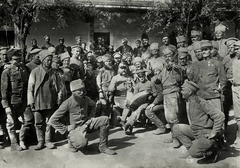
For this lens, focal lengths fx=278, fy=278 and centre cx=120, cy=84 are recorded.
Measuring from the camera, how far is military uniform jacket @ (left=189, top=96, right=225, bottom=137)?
187 inches

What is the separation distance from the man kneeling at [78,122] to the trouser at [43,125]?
44 cm

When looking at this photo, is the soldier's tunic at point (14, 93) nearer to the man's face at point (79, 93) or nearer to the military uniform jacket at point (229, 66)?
the man's face at point (79, 93)

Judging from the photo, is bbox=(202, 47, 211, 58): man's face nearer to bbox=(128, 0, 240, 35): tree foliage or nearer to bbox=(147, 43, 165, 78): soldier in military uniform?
bbox=(147, 43, 165, 78): soldier in military uniform

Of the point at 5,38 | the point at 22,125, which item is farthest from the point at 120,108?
the point at 5,38

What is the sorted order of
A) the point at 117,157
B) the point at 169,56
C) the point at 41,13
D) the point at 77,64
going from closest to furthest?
the point at 117,157 < the point at 169,56 < the point at 77,64 < the point at 41,13

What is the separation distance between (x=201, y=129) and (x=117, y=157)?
1.64 meters

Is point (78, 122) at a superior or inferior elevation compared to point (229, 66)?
inferior

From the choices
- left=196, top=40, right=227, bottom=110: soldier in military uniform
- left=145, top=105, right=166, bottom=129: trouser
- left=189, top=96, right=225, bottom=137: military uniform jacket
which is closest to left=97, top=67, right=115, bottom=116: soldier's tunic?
left=145, top=105, right=166, bottom=129: trouser

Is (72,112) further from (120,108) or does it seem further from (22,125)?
(120,108)

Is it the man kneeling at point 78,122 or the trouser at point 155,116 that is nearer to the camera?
the man kneeling at point 78,122

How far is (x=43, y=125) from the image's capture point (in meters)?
5.91

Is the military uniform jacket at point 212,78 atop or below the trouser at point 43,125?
atop

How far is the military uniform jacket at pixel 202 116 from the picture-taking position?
4738 mm

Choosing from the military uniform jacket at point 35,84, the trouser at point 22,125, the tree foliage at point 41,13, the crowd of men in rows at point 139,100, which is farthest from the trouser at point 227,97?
the tree foliage at point 41,13
